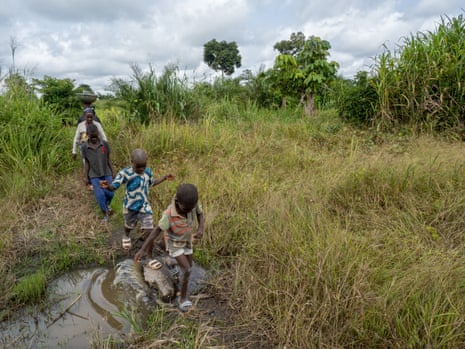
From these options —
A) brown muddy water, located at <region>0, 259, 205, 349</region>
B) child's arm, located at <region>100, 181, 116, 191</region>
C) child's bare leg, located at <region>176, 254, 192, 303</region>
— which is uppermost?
child's arm, located at <region>100, 181, 116, 191</region>

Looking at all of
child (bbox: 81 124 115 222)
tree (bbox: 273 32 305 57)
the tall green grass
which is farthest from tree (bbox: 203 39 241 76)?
child (bbox: 81 124 115 222)

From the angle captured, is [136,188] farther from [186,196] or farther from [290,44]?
[290,44]

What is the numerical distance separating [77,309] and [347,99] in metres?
5.80

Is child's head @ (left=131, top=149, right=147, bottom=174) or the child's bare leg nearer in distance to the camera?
the child's bare leg

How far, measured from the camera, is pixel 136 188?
322 centimetres

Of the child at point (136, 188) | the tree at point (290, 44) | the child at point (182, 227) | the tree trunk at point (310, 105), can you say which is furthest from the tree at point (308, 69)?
the tree at point (290, 44)

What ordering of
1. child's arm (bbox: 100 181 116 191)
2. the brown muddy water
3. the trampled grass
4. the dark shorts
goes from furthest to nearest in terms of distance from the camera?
1. the dark shorts
2. child's arm (bbox: 100 181 116 191)
3. the brown muddy water
4. the trampled grass

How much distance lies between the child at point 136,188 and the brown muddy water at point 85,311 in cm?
46

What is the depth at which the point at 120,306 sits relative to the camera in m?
2.49

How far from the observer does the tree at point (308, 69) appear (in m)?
7.53

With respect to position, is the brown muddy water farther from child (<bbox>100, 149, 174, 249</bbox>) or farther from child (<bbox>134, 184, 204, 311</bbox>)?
child (<bbox>100, 149, 174, 249</bbox>)

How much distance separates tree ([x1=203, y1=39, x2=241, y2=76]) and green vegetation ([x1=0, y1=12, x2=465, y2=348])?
28.2 meters

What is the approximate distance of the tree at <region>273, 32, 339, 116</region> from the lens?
7.53 meters

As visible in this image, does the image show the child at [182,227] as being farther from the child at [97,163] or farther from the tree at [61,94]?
the tree at [61,94]
